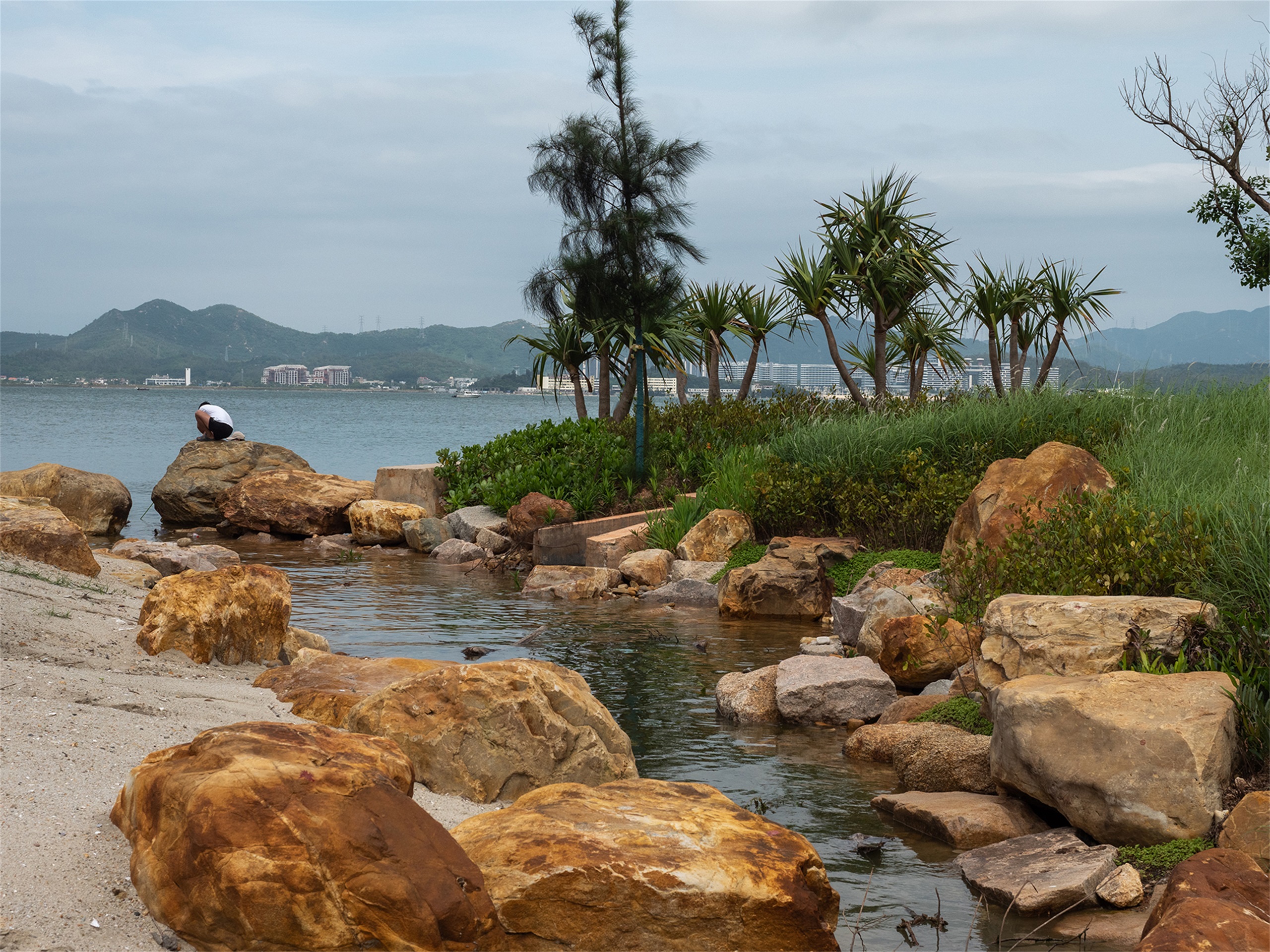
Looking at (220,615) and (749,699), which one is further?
(749,699)

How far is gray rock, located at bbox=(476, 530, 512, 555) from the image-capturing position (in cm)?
1681

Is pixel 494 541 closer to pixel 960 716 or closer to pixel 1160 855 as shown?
pixel 960 716

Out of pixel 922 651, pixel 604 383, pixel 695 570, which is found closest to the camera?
pixel 922 651

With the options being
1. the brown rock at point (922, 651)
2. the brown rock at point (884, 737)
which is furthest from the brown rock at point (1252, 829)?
the brown rock at point (922, 651)

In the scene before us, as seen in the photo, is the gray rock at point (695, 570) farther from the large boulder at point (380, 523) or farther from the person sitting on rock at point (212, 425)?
the person sitting on rock at point (212, 425)

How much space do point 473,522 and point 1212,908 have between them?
49.2ft

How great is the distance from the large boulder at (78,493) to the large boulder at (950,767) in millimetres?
15755

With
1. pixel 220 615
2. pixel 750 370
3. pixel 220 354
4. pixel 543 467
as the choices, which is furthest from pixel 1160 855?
pixel 220 354

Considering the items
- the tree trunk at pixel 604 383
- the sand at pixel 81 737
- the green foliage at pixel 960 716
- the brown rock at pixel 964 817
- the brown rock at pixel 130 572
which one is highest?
the tree trunk at pixel 604 383

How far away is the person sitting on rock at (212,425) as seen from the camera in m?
21.8

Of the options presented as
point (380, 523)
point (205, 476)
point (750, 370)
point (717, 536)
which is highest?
point (750, 370)

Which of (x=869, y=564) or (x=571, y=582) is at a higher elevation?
(x=869, y=564)

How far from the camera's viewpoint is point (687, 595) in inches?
508

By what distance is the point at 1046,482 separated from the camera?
9.77 meters
